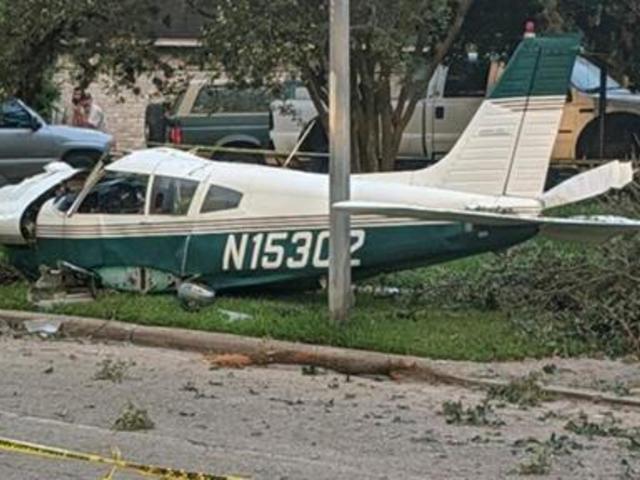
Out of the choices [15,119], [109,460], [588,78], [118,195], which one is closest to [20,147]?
[15,119]

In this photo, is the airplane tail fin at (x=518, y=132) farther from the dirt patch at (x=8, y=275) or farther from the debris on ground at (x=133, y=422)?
the debris on ground at (x=133, y=422)

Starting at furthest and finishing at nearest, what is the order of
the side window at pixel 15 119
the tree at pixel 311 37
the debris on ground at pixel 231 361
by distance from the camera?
the side window at pixel 15 119 < the tree at pixel 311 37 < the debris on ground at pixel 231 361

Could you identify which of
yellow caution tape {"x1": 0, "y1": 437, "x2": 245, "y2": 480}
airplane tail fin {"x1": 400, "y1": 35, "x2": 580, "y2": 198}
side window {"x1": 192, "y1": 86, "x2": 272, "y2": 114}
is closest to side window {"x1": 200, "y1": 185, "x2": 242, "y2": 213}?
airplane tail fin {"x1": 400, "y1": 35, "x2": 580, "y2": 198}

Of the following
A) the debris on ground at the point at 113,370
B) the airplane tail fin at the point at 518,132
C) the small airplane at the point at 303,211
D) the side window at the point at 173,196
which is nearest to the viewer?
the debris on ground at the point at 113,370

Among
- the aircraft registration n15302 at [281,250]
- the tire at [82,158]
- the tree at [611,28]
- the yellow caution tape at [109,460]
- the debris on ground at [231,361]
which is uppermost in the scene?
the tree at [611,28]

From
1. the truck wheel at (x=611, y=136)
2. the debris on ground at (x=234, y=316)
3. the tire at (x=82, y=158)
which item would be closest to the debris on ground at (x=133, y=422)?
the debris on ground at (x=234, y=316)

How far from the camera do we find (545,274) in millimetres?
11414

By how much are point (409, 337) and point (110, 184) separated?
3.38 meters

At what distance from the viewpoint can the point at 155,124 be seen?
2352 centimetres

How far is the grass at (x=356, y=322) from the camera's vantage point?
10.2 meters

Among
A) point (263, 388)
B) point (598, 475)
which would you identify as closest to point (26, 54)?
point (263, 388)

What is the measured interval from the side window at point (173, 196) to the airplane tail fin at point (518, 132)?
202cm

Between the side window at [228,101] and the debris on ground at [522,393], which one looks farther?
the side window at [228,101]

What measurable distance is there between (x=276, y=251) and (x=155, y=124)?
41.2 feet
